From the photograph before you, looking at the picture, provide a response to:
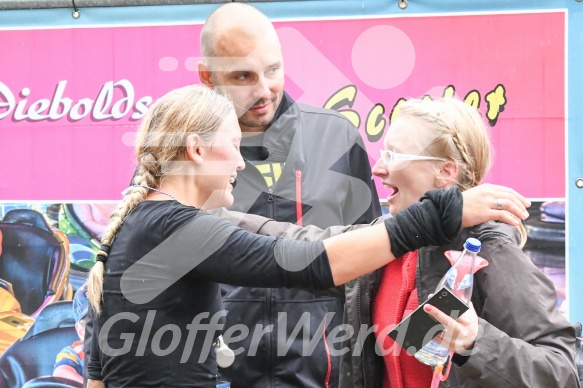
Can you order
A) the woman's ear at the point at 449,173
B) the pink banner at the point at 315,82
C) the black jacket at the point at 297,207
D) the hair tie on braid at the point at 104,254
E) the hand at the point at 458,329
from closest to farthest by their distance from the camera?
the hand at the point at 458,329 < the hair tie on braid at the point at 104,254 < the woman's ear at the point at 449,173 < the black jacket at the point at 297,207 < the pink banner at the point at 315,82

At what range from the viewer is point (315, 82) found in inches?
145

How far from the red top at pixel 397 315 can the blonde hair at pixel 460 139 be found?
0.26 meters

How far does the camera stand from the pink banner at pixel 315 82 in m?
3.58

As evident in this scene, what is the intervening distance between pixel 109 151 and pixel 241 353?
1.46 m

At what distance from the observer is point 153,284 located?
6.33 feet

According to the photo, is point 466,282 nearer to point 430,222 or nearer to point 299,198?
point 430,222

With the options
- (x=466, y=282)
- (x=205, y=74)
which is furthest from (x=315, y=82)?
(x=466, y=282)

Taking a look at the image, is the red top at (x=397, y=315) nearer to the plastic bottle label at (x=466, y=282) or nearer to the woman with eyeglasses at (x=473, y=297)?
the woman with eyeglasses at (x=473, y=297)

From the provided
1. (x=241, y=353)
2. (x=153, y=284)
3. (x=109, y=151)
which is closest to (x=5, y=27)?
(x=109, y=151)

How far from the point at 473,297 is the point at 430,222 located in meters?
0.24

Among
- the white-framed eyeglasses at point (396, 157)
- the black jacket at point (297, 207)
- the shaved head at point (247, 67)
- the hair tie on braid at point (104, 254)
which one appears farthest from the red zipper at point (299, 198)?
the hair tie on braid at point (104, 254)

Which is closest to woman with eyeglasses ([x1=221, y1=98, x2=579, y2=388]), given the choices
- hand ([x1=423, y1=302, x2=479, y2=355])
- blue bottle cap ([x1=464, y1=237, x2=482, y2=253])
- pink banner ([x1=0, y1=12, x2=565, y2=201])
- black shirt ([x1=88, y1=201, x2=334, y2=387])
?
hand ([x1=423, y1=302, x2=479, y2=355])

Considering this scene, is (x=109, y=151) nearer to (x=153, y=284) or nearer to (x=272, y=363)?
(x=272, y=363)

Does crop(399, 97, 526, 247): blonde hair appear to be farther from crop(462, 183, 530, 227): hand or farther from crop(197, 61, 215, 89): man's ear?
crop(197, 61, 215, 89): man's ear
